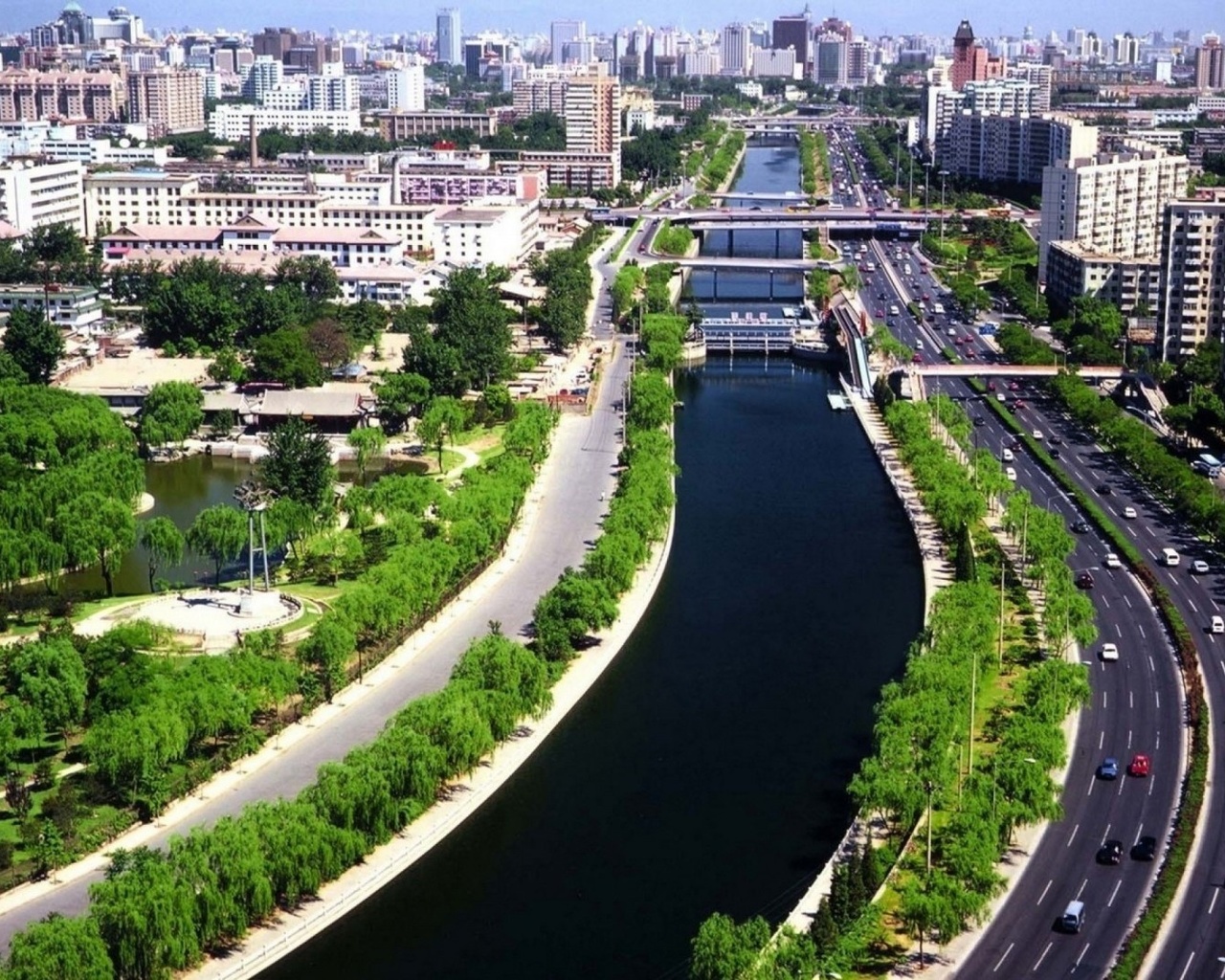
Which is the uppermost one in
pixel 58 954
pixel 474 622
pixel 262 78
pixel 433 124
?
pixel 262 78

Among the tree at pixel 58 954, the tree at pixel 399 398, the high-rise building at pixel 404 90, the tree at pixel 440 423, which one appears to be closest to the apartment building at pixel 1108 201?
the tree at pixel 399 398

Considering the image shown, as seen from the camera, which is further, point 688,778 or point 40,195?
point 40,195

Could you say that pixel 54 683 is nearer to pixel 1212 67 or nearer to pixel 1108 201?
pixel 1108 201

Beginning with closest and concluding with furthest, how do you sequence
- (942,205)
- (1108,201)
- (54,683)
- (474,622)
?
(54,683) → (474,622) → (1108,201) → (942,205)

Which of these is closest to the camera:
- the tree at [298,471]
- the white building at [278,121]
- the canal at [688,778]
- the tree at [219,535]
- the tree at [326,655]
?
the canal at [688,778]

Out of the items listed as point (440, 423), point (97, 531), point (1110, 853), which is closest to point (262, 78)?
point (440, 423)

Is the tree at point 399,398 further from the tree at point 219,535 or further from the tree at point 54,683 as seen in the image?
the tree at point 54,683

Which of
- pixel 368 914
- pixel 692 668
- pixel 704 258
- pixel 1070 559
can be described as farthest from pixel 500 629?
pixel 704 258

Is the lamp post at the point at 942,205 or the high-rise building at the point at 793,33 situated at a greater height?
the high-rise building at the point at 793,33
